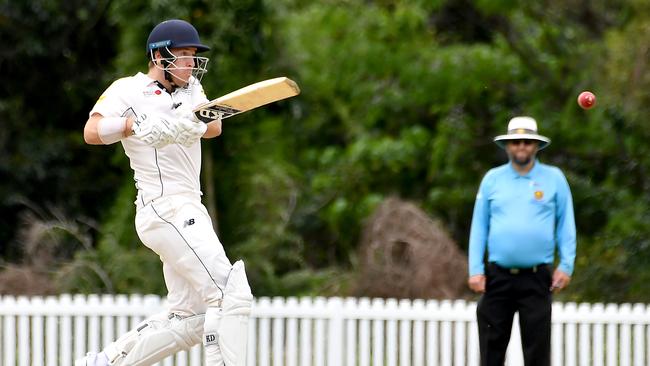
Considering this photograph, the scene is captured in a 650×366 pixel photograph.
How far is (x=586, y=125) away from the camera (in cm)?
1223

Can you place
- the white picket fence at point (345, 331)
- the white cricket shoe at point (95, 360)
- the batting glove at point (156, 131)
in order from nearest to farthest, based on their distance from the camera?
the batting glove at point (156, 131) < the white cricket shoe at point (95, 360) < the white picket fence at point (345, 331)

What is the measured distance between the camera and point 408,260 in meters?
10.1

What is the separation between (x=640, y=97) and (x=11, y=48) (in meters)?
6.40

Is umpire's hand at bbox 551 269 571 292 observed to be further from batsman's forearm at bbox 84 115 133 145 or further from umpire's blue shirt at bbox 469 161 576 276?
batsman's forearm at bbox 84 115 133 145

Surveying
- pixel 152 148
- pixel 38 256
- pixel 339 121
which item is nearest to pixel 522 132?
pixel 152 148

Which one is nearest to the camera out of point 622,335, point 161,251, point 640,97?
point 161,251

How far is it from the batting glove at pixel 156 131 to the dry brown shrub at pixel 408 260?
17.0 feet

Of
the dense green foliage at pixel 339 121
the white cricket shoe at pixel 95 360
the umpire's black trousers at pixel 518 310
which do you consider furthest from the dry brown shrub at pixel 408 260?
the white cricket shoe at pixel 95 360

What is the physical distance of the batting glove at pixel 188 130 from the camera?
198 inches

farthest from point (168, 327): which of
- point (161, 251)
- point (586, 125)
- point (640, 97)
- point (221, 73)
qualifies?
point (586, 125)

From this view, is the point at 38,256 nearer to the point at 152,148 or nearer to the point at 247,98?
the point at 152,148

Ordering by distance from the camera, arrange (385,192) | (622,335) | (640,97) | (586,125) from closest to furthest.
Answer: (622,335)
(640,97)
(586,125)
(385,192)

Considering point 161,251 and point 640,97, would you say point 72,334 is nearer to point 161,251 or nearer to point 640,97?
point 161,251

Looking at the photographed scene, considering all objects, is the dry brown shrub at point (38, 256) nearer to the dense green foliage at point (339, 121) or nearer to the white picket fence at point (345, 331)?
the dense green foliage at point (339, 121)
